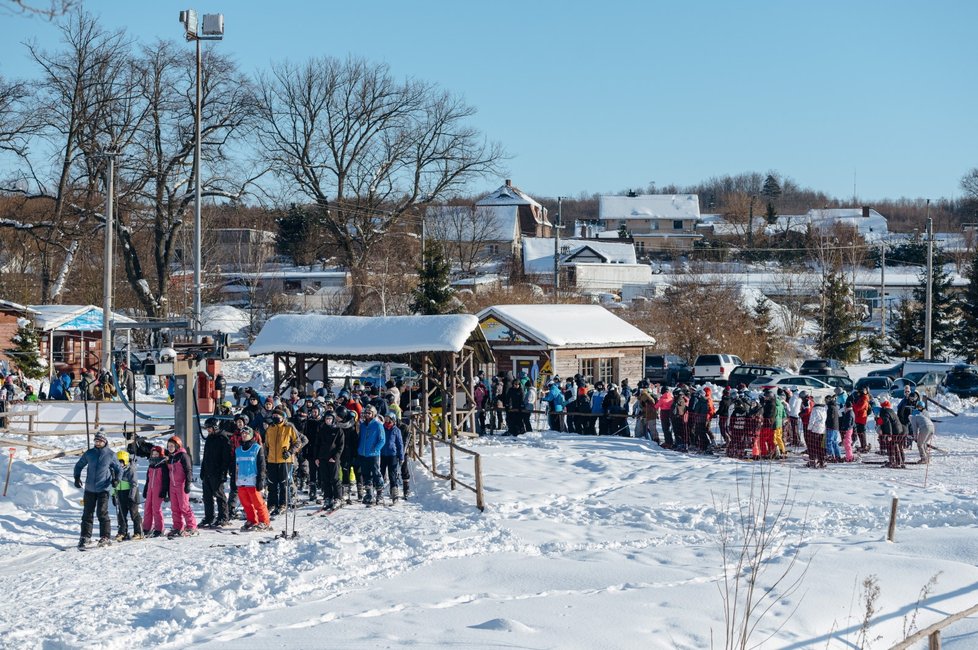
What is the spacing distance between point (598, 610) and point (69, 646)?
5052 mm

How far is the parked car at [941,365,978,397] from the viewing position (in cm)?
3699

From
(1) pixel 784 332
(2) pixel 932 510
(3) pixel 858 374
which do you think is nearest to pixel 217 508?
(2) pixel 932 510

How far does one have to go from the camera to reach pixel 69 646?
375 inches

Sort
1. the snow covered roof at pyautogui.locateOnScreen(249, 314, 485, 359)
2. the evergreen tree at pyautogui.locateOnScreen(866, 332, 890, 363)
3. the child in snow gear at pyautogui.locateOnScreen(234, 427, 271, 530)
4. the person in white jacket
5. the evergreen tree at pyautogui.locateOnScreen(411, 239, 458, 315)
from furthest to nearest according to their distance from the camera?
the evergreen tree at pyautogui.locateOnScreen(866, 332, 890, 363) → the evergreen tree at pyautogui.locateOnScreen(411, 239, 458, 315) → the snow covered roof at pyautogui.locateOnScreen(249, 314, 485, 359) → the person in white jacket → the child in snow gear at pyautogui.locateOnScreen(234, 427, 271, 530)

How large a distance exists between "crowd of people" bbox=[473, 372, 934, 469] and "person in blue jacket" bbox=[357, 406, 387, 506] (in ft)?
28.9

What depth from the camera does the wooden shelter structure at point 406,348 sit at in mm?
23000

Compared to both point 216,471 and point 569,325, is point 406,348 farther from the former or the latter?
point 569,325

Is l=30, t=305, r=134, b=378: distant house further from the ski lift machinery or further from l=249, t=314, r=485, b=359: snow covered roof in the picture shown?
the ski lift machinery

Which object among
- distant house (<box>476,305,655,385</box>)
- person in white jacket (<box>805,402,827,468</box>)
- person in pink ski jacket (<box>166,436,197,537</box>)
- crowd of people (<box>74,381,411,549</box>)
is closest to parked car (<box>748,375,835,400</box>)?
distant house (<box>476,305,655,385</box>)

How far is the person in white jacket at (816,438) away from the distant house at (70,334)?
23778mm

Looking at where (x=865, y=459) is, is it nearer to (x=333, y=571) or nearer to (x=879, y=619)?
(x=879, y=619)

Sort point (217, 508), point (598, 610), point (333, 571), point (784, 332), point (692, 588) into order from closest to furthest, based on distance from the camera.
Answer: point (598, 610), point (692, 588), point (333, 571), point (217, 508), point (784, 332)

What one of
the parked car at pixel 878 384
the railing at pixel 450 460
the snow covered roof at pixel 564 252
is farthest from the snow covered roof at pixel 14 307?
the snow covered roof at pixel 564 252

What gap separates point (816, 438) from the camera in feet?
71.3
